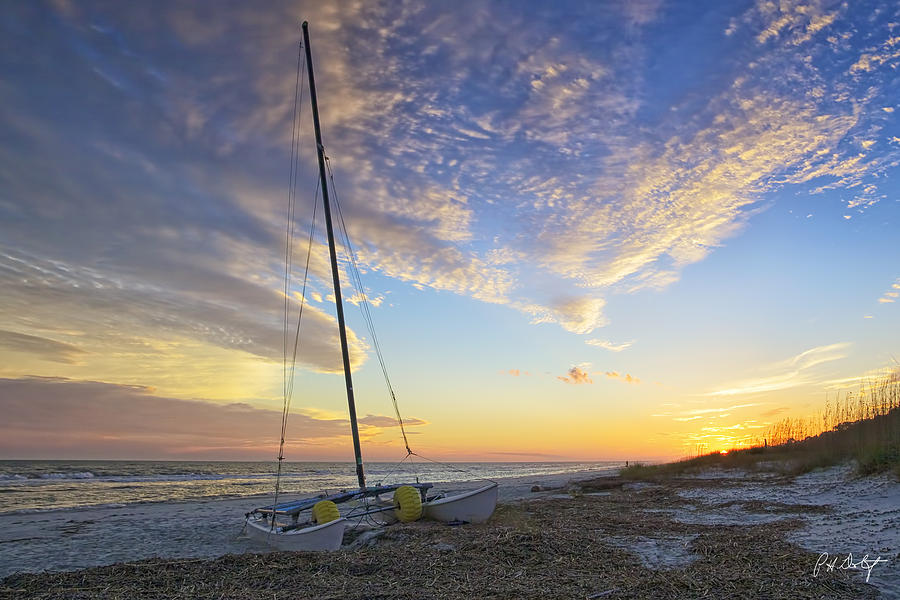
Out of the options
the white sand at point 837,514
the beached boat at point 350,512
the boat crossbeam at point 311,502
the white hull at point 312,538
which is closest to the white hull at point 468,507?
the beached boat at point 350,512

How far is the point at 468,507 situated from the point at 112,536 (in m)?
10.3

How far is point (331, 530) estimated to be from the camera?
1086cm

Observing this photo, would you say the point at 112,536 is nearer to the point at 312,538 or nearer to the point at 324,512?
the point at 324,512

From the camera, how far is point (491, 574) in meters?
7.05

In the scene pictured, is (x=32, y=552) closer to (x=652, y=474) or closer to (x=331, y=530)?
(x=331, y=530)

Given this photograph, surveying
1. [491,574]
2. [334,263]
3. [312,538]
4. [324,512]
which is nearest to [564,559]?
[491,574]

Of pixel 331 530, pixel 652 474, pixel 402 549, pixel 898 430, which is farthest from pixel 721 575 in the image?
pixel 652 474

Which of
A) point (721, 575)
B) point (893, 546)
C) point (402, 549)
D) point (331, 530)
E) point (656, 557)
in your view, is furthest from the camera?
point (331, 530)

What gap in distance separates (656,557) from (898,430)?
12331mm
